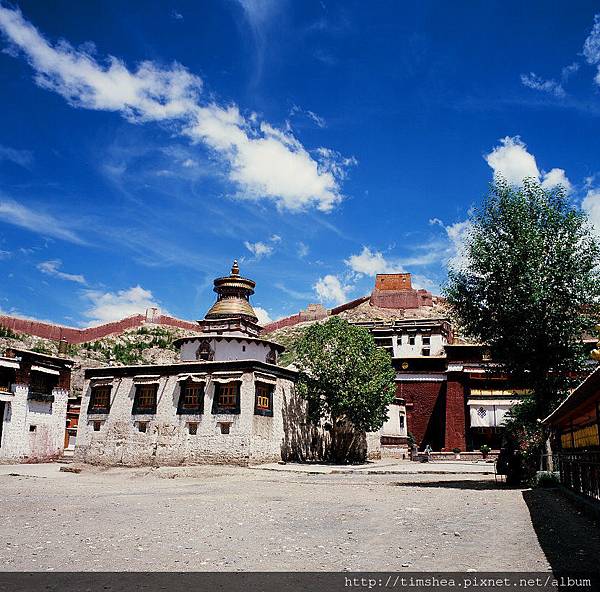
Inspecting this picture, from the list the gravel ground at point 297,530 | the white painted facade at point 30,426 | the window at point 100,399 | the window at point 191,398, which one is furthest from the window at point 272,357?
the gravel ground at point 297,530

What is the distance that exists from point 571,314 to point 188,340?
81.4 feet

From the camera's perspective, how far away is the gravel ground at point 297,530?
23.2 feet

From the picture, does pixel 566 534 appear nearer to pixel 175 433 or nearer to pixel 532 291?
pixel 532 291

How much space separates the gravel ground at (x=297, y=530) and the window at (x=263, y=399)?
10284mm

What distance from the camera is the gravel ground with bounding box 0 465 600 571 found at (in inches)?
279

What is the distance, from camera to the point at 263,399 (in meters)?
28.6

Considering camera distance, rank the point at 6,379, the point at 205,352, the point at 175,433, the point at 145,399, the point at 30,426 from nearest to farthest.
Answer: the point at 175,433 < the point at 145,399 < the point at 6,379 < the point at 30,426 < the point at 205,352

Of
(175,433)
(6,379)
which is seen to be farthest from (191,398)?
(6,379)

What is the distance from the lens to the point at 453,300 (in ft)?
68.2

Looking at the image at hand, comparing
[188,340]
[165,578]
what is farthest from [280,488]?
[188,340]

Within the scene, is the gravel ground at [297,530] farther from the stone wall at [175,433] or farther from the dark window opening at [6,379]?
the dark window opening at [6,379]

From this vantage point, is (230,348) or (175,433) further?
(230,348)

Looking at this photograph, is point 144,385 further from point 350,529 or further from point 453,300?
point 350,529

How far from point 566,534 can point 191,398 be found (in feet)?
74.3
